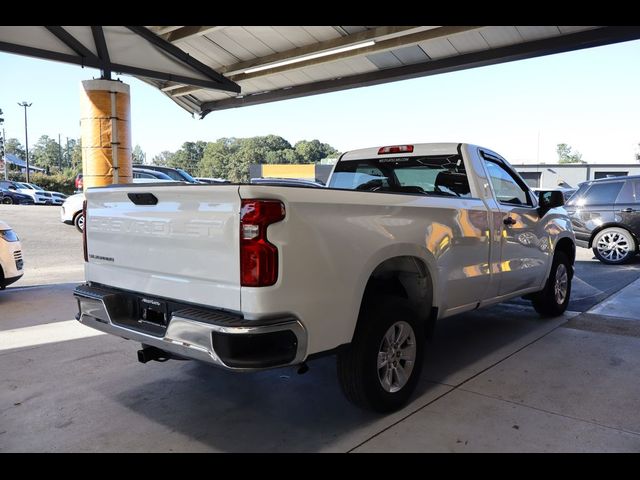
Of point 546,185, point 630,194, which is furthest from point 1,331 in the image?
point 546,185

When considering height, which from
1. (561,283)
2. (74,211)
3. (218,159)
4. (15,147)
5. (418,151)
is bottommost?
(561,283)

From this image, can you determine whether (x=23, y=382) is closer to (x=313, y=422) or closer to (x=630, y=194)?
(x=313, y=422)

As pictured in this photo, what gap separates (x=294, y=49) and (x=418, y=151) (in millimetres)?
7760

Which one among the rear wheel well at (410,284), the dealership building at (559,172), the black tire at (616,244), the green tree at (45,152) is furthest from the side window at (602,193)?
the green tree at (45,152)

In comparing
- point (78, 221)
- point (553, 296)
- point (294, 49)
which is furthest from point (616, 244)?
point (78, 221)

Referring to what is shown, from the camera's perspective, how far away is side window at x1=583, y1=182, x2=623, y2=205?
35.6 feet

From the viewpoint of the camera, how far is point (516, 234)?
200 inches

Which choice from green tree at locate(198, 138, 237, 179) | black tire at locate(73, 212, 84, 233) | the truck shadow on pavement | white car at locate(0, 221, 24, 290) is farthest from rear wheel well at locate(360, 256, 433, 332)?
green tree at locate(198, 138, 237, 179)

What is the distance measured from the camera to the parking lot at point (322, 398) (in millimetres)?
3152

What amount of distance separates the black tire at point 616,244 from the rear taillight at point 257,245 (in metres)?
10.4

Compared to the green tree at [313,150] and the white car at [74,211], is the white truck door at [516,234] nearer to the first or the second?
the white car at [74,211]

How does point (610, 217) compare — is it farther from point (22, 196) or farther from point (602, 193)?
point (22, 196)

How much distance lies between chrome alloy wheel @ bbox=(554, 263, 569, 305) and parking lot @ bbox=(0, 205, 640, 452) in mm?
430

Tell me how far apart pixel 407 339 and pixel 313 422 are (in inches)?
35.0
